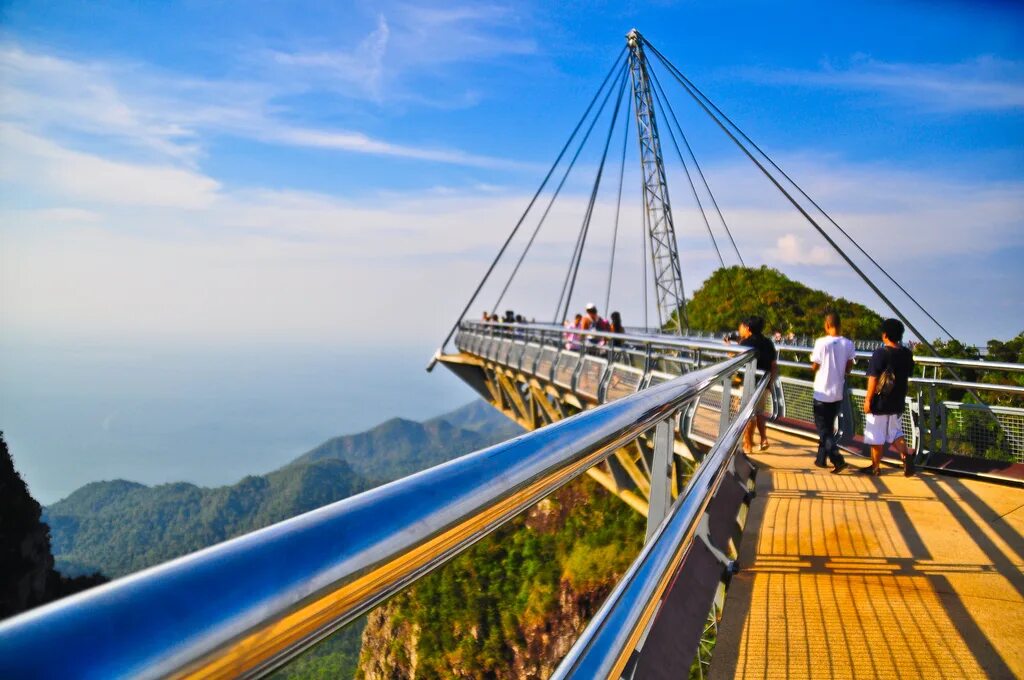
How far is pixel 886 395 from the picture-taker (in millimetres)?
7340

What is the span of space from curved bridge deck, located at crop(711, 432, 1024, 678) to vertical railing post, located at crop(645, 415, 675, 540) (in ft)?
3.38

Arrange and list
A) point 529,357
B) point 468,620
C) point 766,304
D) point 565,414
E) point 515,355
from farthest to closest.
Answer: point 766,304 → point 515,355 → point 529,357 → point 565,414 → point 468,620

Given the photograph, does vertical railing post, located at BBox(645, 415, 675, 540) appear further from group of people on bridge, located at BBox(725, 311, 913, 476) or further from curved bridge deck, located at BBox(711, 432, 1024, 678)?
group of people on bridge, located at BBox(725, 311, 913, 476)

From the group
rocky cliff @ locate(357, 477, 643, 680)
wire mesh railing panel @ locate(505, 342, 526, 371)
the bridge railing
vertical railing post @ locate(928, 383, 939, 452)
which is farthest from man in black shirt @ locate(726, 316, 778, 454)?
wire mesh railing panel @ locate(505, 342, 526, 371)

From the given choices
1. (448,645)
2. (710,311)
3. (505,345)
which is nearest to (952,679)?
(448,645)

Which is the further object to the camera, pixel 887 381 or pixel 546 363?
pixel 546 363

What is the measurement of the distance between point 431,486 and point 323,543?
7.0 inches

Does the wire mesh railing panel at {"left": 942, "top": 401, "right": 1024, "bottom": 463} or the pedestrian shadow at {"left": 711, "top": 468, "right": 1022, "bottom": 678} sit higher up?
the wire mesh railing panel at {"left": 942, "top": 401, "right": 1024, "bottom": 463}

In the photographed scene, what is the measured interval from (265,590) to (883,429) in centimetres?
801

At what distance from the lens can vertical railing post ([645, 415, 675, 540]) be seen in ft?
7.30

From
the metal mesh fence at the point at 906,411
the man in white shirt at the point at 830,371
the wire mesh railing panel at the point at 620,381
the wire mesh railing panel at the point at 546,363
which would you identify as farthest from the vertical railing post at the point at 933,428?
the wire mesh railing panel at the point at 546,363

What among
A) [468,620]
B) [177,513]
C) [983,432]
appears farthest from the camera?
[177,513]

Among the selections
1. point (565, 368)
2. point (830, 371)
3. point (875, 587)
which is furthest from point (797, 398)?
point (875, 587)

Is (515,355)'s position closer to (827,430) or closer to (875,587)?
(827,430)
